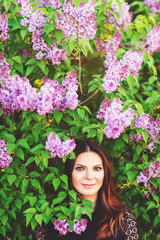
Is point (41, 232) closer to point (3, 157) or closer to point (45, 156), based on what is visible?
point (3, 157)

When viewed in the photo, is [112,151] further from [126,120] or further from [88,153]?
[126,120]

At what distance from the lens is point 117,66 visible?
2.26 metres

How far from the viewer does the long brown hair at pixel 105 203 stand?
2441 mm

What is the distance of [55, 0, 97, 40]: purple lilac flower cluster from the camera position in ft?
7.17

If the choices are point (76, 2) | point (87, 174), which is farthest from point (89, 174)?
point (76, 2)

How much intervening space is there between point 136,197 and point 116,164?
42cm

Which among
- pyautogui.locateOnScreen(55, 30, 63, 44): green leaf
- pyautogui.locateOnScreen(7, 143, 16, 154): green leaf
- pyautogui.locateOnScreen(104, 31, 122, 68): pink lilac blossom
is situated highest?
pyautogui.locateOnScreen(55, 30, 63, 44): green leaf

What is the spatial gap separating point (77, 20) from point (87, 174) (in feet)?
3.79

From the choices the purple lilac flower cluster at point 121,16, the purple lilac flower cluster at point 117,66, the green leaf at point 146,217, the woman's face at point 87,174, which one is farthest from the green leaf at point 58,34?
the green leaf at point 146,217

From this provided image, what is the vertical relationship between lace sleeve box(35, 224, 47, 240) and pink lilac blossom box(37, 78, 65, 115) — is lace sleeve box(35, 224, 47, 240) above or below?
below

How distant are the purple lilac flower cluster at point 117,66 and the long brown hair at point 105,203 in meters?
0.54

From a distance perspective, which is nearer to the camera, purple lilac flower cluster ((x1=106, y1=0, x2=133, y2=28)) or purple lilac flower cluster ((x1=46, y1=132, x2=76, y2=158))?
purple lilac flower cluster ((x1=46, y1=132, x2=76, y2=158))

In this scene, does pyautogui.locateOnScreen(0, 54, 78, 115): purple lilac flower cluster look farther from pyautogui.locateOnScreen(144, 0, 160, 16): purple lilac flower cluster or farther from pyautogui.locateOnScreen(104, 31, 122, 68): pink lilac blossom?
pyautogui.locateOnScreen(144, 0, 160, 16): purple lilac flower cluster

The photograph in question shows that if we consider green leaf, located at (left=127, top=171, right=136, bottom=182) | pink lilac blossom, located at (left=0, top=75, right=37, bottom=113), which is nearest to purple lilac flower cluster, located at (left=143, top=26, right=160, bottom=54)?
green leaf, located at (left=127, top=171, right=136, bottom=182)
